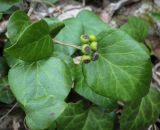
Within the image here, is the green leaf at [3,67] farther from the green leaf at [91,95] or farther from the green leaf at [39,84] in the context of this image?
the green leaf at [91,95]

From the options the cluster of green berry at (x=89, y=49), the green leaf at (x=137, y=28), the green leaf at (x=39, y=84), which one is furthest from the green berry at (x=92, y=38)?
the green leaf at (x=137, y=28)

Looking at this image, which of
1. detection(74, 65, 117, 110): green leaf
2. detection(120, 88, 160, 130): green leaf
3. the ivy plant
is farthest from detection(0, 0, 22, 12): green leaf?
detection(120, 88, 160, 130): green leaf

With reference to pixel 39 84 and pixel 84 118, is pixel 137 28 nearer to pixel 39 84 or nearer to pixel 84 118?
pixel 84 118

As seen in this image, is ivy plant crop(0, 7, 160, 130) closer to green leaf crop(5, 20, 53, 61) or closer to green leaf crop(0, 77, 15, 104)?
green leaf crop(5, 20, 53, 61)

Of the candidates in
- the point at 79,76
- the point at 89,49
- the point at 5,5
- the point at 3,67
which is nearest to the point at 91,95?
the point at 79,76

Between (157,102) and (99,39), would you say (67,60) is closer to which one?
(99,39)

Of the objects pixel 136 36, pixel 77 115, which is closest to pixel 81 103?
pixel 77 115
